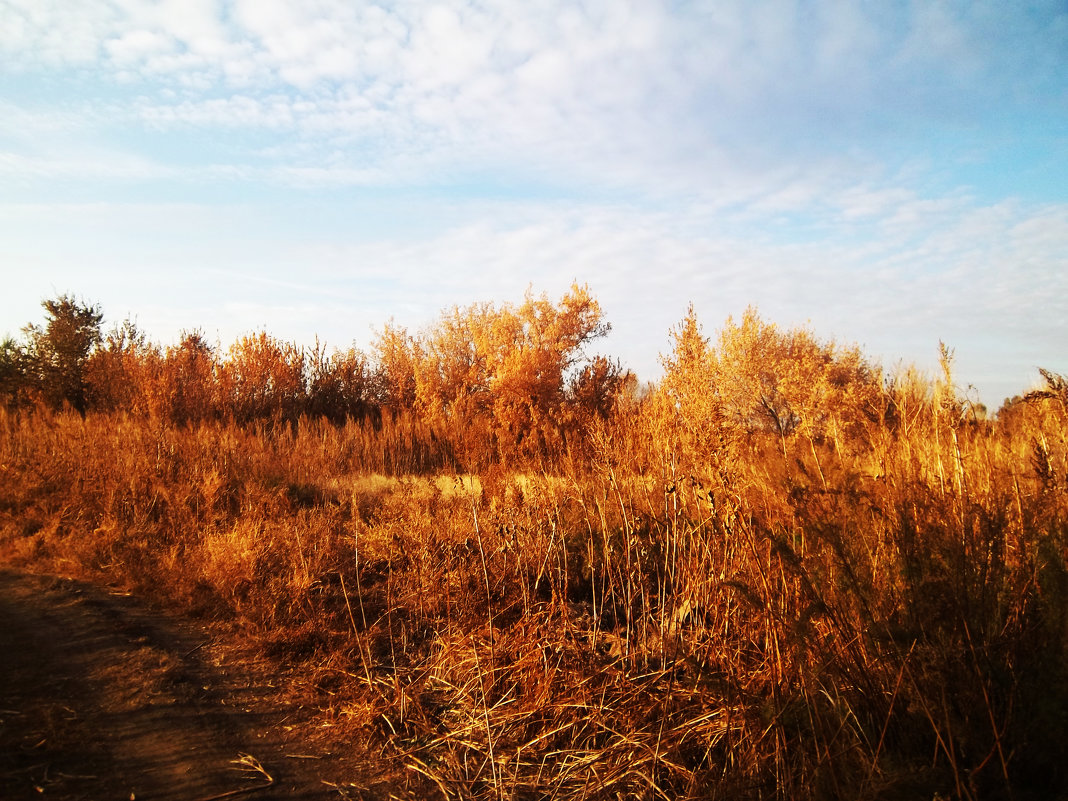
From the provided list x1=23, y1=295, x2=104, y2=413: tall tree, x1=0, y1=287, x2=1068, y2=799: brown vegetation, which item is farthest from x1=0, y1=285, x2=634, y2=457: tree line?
x1=0, y1=287, x2=1068, y2=799: brown vegetation

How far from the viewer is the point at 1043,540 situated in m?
2.84

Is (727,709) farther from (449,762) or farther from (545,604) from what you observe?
(545,604)

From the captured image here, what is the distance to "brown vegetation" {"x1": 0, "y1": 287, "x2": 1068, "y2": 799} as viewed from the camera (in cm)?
271

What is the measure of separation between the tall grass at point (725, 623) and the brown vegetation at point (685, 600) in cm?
2

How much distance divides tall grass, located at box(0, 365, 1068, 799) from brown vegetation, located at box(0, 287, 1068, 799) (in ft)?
0.06

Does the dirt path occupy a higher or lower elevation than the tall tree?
lower

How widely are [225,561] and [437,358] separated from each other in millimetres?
18587

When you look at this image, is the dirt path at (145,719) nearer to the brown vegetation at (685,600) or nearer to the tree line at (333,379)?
the brown vegetation at (685,600)

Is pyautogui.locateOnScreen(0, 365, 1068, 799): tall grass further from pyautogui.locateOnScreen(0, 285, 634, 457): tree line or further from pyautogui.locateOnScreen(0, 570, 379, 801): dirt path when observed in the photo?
pyautogui.locateOnScreen(0, 285, 634, 457): tree line

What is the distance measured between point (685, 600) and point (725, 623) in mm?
459

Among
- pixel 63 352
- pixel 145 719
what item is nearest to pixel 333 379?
pixel 63 352

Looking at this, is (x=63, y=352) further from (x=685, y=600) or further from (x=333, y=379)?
(x=685, y=600)

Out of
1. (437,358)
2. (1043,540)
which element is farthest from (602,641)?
(437,358)

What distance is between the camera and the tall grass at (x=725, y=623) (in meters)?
2.65
